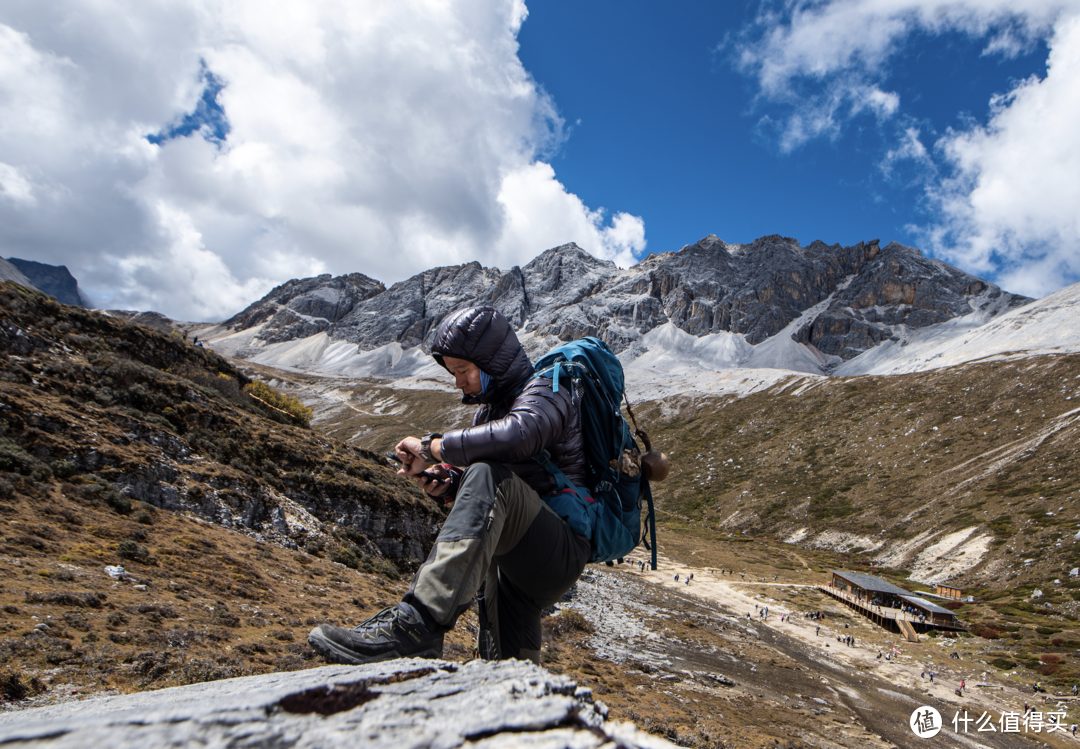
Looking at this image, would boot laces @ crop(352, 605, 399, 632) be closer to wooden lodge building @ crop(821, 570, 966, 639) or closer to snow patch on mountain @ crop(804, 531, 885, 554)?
wooden lodge building @ crop(821, 570, 966, 639)

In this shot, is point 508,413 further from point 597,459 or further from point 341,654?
point 341,654

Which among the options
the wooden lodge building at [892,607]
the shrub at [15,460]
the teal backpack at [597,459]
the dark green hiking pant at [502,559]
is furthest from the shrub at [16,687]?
the wooden lodge building at [892,607]

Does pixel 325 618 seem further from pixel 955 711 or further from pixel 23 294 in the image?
pixel 955 711

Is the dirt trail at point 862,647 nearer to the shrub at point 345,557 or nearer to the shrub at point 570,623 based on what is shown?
the shrub at point 570,623

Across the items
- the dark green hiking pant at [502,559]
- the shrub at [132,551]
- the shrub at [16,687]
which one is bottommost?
the shrub at [16,687]

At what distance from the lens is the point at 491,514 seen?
2652 millimetres

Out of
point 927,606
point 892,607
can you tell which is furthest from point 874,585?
point 927,606

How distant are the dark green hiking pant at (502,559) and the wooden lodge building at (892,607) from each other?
3693 cm

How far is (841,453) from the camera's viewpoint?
72250mm

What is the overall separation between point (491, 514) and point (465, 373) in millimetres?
1343

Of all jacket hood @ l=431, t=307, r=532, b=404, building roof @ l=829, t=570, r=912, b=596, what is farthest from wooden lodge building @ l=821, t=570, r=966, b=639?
jacket hood @ l=431, t=307, r=532, b=404

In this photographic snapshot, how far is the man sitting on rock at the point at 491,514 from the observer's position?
2.53 metres

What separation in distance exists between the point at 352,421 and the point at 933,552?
11849 centimetres

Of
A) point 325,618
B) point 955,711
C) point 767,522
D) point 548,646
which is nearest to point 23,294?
point 325,618
